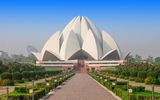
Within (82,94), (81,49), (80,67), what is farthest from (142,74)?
(80,67)

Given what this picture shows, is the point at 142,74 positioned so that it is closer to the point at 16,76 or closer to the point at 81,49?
the point at 16,76

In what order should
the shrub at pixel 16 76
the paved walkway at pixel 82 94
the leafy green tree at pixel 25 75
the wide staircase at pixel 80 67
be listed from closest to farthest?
the paved walkway at pixel 82 94, the shrub at pixel 16 76, the leafy green tree at pixel 25 75, the wide staircase at pixel 80 67

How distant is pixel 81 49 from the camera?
6731 centimetres

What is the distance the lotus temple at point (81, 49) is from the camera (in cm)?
6638

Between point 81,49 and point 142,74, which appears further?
point 81,49

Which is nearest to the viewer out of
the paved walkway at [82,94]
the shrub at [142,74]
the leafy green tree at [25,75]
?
the paved walkway at [82,94]

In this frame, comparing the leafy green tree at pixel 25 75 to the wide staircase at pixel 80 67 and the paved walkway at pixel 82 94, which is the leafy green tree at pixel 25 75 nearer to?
the paved walkway at pixel 82 94

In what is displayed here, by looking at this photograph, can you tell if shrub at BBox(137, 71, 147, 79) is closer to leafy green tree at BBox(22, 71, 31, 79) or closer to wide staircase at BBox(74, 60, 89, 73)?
leafy green tree at BBox(22, 71, 31, 79)

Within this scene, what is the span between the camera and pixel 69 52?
6625cm

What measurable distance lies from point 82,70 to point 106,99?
54184 mm

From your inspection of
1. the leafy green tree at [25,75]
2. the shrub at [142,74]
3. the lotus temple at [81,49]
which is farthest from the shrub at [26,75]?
the lotus temple at [81,49]

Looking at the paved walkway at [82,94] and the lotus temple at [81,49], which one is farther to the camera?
the lotus temple at [81,49]

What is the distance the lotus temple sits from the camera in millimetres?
66375

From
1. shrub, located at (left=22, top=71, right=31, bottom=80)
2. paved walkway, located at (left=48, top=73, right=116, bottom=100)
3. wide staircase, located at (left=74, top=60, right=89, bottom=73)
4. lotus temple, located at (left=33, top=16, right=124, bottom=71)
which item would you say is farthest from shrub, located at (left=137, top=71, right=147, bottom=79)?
wide staircase, located at (left=74, top=60, right=89, bottom=73)
